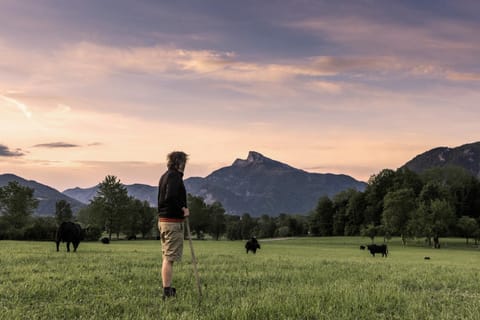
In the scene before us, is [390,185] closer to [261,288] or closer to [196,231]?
[196,231]

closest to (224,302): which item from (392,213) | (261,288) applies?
(261,288)

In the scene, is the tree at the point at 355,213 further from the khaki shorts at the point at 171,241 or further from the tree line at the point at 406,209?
the khaki shorts at the point at 171,241

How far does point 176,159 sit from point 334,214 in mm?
155818

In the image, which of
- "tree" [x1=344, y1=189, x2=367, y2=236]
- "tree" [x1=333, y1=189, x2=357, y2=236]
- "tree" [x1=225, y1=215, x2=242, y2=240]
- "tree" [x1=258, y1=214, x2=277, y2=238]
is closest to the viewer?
"tree" [x1=344, y1=189, x2=367, y2=236]

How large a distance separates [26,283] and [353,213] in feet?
482

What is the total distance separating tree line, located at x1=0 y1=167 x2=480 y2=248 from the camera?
9656 cm

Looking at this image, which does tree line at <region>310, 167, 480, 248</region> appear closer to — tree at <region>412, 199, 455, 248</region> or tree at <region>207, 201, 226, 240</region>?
tree at <region>412, 199, 455, 248</region>

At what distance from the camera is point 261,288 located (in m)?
10.4

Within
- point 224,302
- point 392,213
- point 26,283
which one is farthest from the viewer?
point 392,213

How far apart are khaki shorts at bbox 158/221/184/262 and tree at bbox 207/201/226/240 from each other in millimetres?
146183

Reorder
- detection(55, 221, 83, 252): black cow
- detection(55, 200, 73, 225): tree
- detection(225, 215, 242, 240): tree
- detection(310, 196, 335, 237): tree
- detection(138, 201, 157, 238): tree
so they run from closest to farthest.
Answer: detection(55, 221, 83, 252): black cow < detection(138, 201, 157, 238): tree < detection(310, 196, 335, 237): tree < detection(55, 200, 73, 225): tree < detection(225, 215, 242, 240): tree

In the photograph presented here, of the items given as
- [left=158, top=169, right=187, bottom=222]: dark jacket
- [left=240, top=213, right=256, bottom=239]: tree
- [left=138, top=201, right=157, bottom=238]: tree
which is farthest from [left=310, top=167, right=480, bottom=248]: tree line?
[left=158, top=169, right=187, bottom=222]: dark jacket

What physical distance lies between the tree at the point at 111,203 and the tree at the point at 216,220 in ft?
154

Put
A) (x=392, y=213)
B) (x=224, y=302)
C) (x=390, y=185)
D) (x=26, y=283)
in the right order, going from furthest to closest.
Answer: (x=390, y=185)
(x=392, y=213)
(x=26, y=283)
(x=224, y=302)
